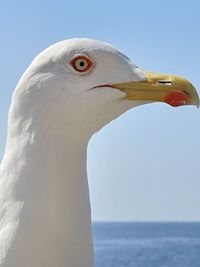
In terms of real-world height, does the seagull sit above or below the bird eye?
below

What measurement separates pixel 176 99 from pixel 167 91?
0.07 metres

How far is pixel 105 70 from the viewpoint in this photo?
17.3 feet

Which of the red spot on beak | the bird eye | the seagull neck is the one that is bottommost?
the seagull neck

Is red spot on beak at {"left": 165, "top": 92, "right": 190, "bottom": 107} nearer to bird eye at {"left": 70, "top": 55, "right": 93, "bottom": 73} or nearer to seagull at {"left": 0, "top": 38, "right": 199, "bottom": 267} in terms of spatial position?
seagull at {"left": 0, "top": 38, "right": 199, "bottom": 267}

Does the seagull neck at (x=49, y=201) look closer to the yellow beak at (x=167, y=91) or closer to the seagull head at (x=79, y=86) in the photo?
the seagull head at (x=79, y=86)

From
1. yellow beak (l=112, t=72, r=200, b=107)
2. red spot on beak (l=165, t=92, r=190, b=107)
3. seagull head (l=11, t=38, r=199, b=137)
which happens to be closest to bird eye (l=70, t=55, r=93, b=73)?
seagull head (l=11, t=38, r=199, b=137)

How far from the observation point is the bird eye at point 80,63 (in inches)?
204

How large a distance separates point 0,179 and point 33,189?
0.22 m

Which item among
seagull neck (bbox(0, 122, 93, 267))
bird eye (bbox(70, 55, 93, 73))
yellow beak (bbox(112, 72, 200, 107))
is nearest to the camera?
seagull neck (bbox(0, 122, 93, 267))

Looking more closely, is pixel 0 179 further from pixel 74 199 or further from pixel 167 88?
pixel 167 88

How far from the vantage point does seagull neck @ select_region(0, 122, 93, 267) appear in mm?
5039

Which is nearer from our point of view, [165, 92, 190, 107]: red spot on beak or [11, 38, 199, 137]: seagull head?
[11, 38, 199, 137]: seagull head

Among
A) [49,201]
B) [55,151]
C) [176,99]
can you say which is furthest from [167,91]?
[49,201]

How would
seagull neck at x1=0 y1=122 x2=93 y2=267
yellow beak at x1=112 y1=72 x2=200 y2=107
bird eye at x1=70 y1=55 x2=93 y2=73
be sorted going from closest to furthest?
seagull neck at x1=0 y1=122 x2=93 y2=267
bird eye at x1=70 y1=55 x2=93 y2=73
yellow beak at x1=112 y1=72 x2=200 y2=107
